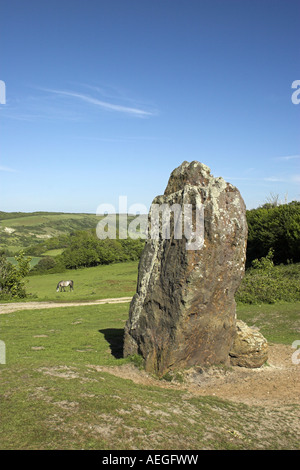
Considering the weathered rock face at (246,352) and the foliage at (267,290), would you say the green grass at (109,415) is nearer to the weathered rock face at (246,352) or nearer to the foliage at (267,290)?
the weathered rock face at (246,352)

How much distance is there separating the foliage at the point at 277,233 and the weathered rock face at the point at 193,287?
35.6 metres

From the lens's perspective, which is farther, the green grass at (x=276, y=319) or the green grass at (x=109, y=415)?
the green grass at (x=276, y=319)

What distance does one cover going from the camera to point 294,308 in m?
24.1

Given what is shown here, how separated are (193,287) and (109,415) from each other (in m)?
5.12

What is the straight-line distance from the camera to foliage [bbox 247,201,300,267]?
47.0 meters

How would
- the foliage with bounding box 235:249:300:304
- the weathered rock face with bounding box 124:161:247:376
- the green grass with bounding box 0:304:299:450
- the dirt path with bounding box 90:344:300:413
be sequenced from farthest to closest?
1. the foliage with bounding box 235:249:300:304
2. the weathered rock face with bounding box 124:161:247:376
3. the dirt path with bounding box 90:344:300:413
4. the green grass with bounding box 0:304:299:450

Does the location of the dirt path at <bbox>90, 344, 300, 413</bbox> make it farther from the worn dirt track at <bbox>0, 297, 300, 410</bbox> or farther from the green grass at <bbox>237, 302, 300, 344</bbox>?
the green grass at <bbox>237, 302, 300, 344</bbox>

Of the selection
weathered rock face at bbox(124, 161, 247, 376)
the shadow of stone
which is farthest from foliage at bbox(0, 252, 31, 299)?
weathered rock face at bbox(124, 161, 247, 376)

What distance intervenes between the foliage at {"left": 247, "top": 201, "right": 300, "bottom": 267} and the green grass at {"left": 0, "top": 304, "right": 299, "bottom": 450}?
3881cm

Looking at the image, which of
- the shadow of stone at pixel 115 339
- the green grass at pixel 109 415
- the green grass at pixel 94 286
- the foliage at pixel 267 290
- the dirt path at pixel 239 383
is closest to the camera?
the green grass at pixel 109 415

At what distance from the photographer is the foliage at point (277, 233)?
47003 millimetres

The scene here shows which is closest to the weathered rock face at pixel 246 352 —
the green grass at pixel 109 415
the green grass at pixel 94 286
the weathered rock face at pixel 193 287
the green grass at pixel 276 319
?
the weathered rock face at pixel 193 287

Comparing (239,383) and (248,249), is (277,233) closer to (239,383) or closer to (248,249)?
(248,249)
